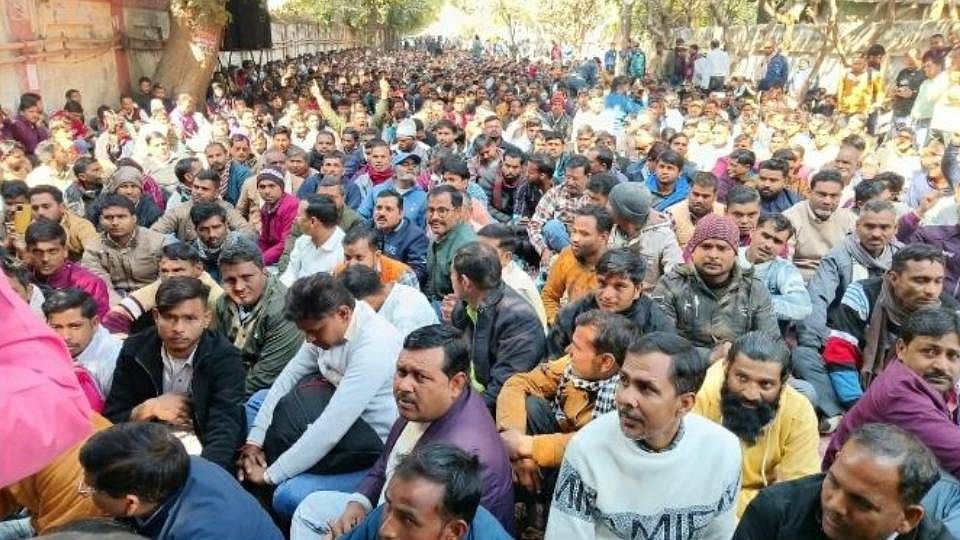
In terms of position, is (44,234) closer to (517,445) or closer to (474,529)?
(517,445)

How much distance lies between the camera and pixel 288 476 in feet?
9.86

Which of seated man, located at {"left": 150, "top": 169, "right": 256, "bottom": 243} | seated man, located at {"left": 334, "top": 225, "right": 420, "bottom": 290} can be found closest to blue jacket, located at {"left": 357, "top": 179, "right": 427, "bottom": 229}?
seated man, located at {"left": 150, "top": 169, "right": 256, "bottom": 243}

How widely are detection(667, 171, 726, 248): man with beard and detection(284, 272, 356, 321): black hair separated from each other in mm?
2948

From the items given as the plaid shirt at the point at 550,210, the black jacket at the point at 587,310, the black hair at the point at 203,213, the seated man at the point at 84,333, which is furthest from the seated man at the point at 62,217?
the black jacket at the point at 587,310

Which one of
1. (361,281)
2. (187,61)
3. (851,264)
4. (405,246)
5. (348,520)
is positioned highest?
(187,61)

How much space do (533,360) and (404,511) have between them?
1.61 metres

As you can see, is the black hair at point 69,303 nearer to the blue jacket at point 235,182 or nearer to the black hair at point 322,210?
the black hair at point 322,210

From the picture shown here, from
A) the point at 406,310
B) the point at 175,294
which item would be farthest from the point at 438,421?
the point at 406,310

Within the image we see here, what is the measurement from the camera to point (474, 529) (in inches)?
82.4

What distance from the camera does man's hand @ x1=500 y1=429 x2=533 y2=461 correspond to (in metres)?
2.86

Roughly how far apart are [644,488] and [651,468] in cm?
6

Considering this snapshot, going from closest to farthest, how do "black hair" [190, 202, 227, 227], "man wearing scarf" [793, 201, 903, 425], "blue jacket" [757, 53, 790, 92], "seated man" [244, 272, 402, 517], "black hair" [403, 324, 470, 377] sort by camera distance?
1. "black hair" [403, 324, 470, 377]
2. "seated man" [244, 272, 402, 517]
3. "man wearing scarf" [793, 201, 903, 425]
4. "black hair" [190, 202, 227, 227]
5. "blue jacket" [757, 53, 790, 92]

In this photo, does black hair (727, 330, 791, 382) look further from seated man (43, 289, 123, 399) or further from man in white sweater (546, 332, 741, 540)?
seated man (43, 289, 123, 399)

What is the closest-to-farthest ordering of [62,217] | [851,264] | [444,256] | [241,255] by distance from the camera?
1. [241,255]
2. [851,264]
3. [444,256]
4. [62,217]
